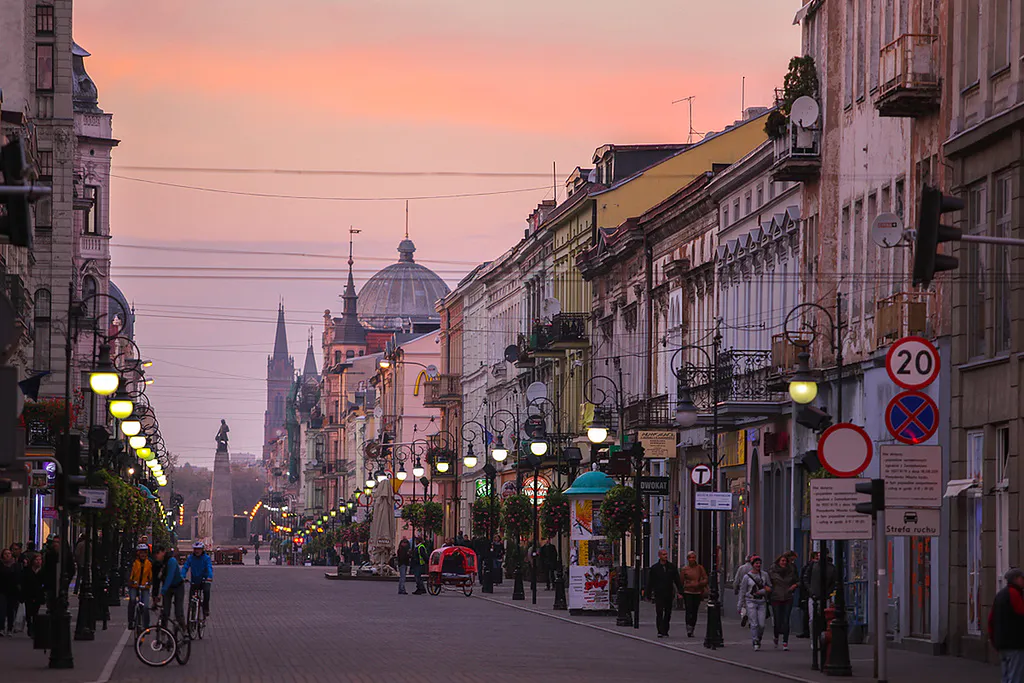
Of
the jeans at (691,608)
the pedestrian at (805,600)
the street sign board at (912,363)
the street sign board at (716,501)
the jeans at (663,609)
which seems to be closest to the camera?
the street sign board at (912,363)

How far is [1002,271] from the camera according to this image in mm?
30938

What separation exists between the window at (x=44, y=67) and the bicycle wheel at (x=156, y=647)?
43.1 meters

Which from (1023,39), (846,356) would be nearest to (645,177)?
(846,356)

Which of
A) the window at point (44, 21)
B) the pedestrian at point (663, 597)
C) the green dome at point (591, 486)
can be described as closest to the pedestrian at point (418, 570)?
the green dome at point (591, 486)

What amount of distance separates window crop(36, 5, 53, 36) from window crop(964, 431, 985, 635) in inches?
→ 1763

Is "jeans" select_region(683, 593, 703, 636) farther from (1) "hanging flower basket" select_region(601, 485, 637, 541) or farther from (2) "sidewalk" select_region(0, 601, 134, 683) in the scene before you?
(2) "sidewalk" select_region(0, 601, 134, 683)

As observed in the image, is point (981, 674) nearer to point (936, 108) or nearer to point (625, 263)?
point (936, 108)

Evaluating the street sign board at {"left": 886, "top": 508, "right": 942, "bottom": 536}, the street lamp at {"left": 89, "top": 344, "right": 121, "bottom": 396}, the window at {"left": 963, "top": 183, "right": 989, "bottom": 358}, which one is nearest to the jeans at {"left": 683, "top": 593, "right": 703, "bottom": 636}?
the window at {"left": 963, "top": 183, "right": 989, "bottom": 358}

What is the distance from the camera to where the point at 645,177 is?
7069cm

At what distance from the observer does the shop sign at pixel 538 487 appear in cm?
6001

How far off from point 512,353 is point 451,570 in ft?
75.1

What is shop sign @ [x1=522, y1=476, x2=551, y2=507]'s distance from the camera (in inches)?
2363

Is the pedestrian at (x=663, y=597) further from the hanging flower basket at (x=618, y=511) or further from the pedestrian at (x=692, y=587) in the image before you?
the hanging flower basket at (x=618, y=511)

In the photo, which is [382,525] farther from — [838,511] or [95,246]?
[838,511]
